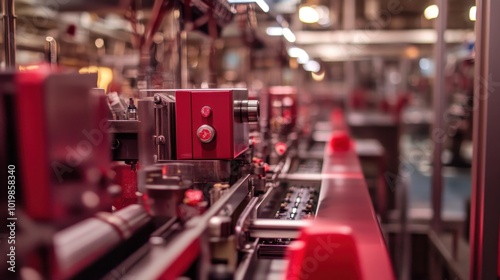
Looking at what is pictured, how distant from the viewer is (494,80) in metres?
2.35

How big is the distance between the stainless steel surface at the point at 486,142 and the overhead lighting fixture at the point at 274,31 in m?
1.72

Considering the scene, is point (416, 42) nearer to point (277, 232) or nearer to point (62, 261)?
point (277, 232)

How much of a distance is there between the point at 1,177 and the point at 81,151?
165mm

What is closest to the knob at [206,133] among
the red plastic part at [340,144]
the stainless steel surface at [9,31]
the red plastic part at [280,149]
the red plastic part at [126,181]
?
the red plastic part at [126,181]

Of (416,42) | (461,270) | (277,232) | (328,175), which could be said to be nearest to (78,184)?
(277,232)

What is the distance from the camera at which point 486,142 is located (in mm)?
2400

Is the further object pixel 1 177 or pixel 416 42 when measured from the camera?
pixel 416 42

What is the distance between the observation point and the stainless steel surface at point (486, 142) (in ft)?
7.73

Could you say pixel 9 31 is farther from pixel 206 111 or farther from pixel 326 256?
pixel 326 256

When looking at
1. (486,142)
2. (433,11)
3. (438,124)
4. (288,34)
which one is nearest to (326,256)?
(486,142)

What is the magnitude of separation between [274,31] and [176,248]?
319 cm

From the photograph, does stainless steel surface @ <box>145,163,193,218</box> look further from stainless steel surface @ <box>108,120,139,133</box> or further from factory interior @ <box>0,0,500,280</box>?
stainless steel surface @ <box>108,120,139,133</box>

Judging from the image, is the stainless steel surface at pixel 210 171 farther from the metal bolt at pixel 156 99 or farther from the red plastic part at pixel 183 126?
the metal bolt at pixel 156 99

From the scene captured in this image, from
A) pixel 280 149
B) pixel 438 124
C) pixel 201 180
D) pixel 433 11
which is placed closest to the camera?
pixel 201 180
